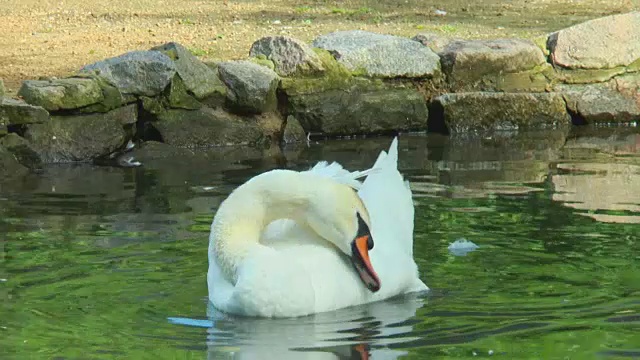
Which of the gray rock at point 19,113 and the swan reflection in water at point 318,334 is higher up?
the swan reflection in water at point 318,334

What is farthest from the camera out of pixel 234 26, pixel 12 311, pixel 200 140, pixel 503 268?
pixel 234 26

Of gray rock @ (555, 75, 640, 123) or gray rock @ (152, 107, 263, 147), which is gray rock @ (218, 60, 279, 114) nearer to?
gray rock @ (152, 107, 263, 147)

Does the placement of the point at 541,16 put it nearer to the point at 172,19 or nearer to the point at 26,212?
the point at 172,19

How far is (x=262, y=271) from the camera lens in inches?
232

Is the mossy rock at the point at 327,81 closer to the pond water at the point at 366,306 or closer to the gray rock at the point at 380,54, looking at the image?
the gray rock at the point at 380,54

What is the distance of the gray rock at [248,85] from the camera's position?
1218cm

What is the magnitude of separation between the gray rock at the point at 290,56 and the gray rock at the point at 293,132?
473 mm

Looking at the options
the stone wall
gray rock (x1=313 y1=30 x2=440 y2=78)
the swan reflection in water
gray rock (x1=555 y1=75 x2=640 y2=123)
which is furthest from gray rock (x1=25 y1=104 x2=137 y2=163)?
the swan reflection in water

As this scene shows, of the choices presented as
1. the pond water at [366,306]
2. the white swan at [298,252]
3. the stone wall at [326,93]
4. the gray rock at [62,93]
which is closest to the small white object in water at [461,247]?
the pond water at [366,306]

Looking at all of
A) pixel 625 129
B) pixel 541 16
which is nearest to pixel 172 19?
pixel 541 16

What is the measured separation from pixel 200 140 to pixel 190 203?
2794 millimetres

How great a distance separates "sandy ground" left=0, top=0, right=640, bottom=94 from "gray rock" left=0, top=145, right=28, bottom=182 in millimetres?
1973

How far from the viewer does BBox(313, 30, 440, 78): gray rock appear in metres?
12.9

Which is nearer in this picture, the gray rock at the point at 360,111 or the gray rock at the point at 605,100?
the gray rock at the point at 360,111
